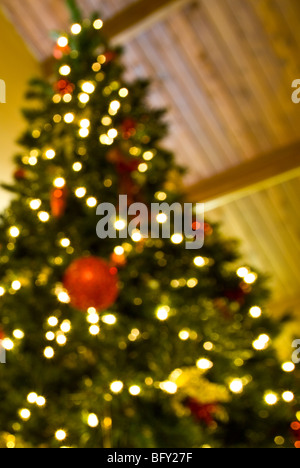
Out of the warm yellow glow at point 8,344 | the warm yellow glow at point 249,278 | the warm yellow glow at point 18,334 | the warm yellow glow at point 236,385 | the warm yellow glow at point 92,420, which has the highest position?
the warm yellow glow at point 249,278

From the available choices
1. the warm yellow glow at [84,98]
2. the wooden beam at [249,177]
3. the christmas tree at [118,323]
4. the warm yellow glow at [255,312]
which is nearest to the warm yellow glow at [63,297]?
the christmas tree at [118,323]

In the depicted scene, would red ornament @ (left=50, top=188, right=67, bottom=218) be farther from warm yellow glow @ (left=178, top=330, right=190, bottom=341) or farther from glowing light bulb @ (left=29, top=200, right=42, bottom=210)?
warm yellow glow @ (left=178, top=330, right=190, bottom=341)

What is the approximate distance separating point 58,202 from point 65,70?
0.82 metres

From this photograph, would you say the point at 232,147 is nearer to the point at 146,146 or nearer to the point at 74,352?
the point at 146,146

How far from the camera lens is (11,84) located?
3.20 m

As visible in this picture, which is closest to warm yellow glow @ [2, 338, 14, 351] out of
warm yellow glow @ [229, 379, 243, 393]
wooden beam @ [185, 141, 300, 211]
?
warm yellow glow @ [229, 379, 243, 393]

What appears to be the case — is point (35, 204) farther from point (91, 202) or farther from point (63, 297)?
point (63, 297)

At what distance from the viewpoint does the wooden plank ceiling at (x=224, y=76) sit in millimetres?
3139

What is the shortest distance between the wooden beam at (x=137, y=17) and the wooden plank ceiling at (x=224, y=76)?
92mm

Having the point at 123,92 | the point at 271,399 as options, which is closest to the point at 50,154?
the point at 123,92

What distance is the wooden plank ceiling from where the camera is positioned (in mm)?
3139

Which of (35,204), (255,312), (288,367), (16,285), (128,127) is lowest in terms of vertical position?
(288,367)

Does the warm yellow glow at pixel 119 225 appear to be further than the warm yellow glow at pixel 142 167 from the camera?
No

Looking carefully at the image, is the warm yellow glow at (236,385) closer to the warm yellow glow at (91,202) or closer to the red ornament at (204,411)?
the red ornament at (204,411)
